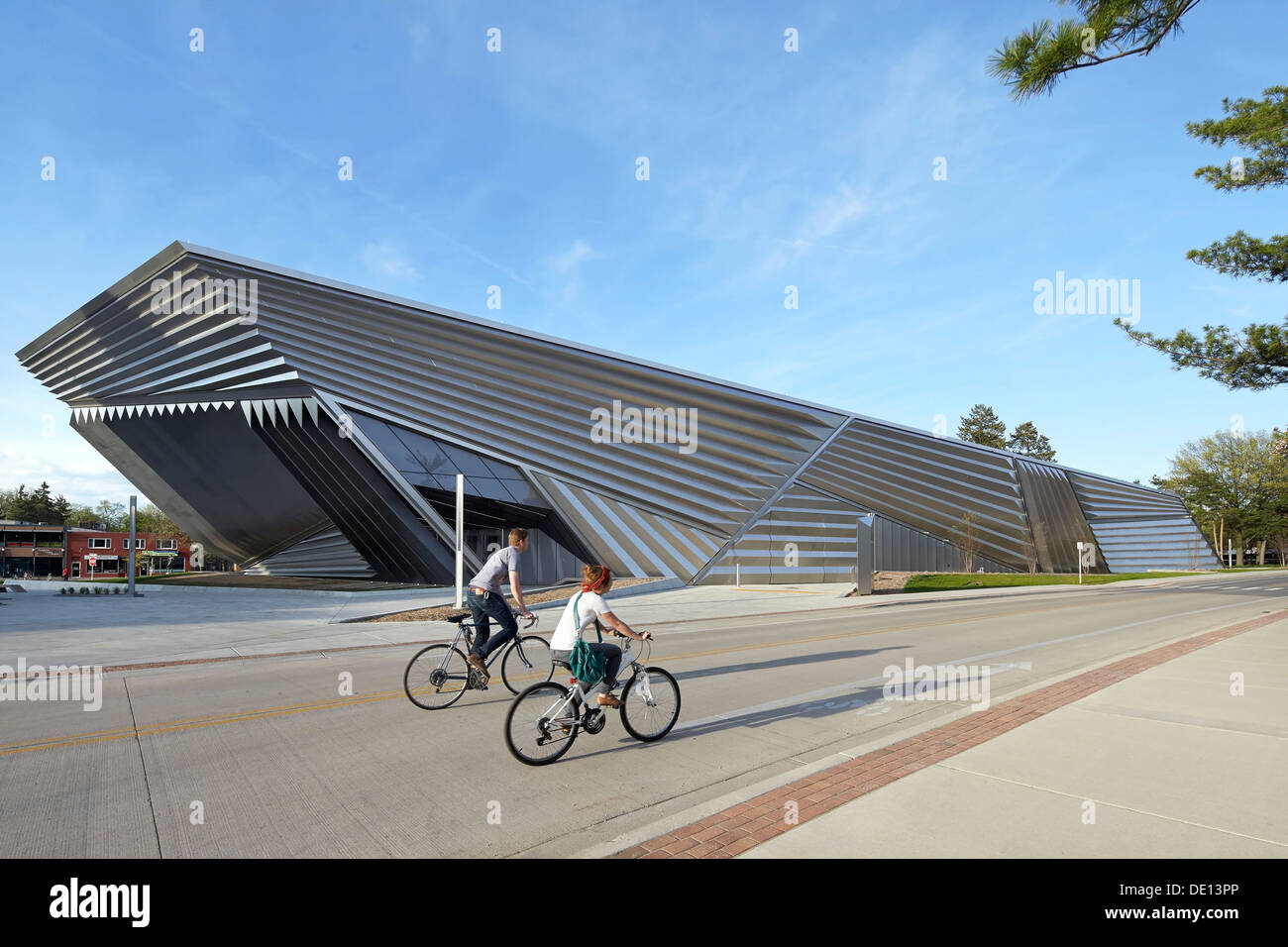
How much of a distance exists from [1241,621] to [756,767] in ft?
54.8

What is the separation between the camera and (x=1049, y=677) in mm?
8984

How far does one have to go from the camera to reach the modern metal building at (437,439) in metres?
25.7

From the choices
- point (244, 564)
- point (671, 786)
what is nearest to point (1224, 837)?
point (671, 786)

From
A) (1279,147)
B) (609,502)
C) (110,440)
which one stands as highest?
(1279,147)

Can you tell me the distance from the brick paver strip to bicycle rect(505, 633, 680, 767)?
1.62 m

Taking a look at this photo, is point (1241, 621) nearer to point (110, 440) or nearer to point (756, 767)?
point (756, 767)

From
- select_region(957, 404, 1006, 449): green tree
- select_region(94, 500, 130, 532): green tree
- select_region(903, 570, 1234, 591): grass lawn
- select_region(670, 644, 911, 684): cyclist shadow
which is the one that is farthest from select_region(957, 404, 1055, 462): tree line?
select_region(94, 500, 130, 532): green tree

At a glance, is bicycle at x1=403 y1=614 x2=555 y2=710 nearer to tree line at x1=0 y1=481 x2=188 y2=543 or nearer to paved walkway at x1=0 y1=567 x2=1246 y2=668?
paved walkway at x1=0 y1=567 x2=1246 y2=668

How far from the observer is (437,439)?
27.3m

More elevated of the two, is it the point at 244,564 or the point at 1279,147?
the point at 1279,147

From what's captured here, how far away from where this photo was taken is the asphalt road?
429 centimetres

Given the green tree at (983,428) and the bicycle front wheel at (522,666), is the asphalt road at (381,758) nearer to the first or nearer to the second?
the bicycle front wheel at (522,666)

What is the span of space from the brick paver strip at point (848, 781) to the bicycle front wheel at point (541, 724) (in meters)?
1.76

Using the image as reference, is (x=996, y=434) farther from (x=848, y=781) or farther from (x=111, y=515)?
(x=111, y=515)
